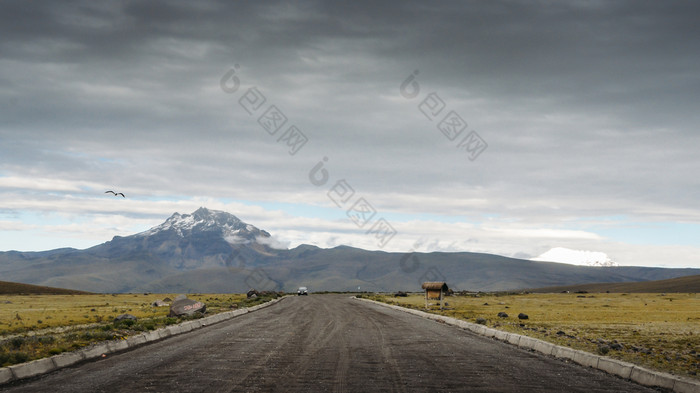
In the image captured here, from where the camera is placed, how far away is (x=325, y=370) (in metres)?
14.6

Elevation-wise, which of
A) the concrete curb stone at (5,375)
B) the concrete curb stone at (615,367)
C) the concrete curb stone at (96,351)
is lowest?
the concrete curb stone at (5,375)

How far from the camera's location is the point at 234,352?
18375 mm

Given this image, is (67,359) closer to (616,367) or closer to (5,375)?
(5,375)

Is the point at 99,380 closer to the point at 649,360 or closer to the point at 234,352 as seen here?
the point at 234,352

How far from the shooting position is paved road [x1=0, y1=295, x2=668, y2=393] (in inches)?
492

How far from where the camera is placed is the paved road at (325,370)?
492 inches

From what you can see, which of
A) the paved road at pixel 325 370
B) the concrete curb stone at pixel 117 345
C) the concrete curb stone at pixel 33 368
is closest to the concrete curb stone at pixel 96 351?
the concrete curb stone at pixel 117 345

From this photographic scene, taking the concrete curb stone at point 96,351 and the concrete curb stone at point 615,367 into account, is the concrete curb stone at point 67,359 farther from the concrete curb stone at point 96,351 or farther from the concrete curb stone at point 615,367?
the concrete curb stone at point 615,367

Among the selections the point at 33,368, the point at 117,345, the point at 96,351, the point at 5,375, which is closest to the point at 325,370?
the point at 33,368

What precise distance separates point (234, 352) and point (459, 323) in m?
18.6

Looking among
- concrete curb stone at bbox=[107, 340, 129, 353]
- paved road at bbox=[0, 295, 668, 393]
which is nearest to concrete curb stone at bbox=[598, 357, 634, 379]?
paved road at bbox=[0, 295, 668, 393]

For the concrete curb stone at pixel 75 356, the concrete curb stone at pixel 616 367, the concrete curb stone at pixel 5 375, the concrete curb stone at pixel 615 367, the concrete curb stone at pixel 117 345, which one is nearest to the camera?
the concrete curb stone at pixel 615 367

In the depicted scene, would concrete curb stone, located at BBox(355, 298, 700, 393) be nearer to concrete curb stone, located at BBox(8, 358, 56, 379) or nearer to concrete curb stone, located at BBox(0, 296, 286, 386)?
concrete curb stone, located at BBox(0, 296, 286, 386)

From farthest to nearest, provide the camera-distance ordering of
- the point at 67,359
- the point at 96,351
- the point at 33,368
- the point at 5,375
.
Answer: the point at 96,351 → the point at 67,359 → the point at 33,368 → the point at 5,375
